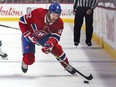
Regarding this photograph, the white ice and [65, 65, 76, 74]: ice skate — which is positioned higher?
[65, 65, 76, 74]: ice skate

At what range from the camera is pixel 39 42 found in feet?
13.2

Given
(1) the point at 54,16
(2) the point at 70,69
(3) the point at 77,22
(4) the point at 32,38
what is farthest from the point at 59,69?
(3) the point at 77,22

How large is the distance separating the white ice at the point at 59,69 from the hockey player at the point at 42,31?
205 millimetres

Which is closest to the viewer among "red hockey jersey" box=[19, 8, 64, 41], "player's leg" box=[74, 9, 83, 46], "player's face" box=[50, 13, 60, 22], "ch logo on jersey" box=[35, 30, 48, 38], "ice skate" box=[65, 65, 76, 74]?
"player's face" box=[50, 13, 60, 22]

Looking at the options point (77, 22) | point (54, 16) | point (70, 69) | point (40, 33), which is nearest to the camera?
point (54, 16)

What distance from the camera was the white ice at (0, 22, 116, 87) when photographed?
3922 millimetres

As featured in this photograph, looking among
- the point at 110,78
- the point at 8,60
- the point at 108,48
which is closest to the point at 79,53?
the point at 108,48

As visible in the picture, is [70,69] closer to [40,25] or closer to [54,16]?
[40,25]

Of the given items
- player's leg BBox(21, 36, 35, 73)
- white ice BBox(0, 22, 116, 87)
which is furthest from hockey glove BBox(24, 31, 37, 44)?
white ice BBox(0, 22, 116, 87)

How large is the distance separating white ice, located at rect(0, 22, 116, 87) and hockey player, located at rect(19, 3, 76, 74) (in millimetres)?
205

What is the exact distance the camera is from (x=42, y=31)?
387 centimetres

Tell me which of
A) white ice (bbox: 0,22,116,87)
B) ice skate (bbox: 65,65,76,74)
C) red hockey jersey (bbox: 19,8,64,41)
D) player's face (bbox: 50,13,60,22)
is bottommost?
white ice (bbox: 0,22,116,87)

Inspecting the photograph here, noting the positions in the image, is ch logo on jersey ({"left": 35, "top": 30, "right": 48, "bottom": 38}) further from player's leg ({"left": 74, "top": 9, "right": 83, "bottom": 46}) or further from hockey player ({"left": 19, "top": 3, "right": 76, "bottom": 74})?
player's leg ({"left": 74, "top": 9, "right": 83, "bottom": 46})

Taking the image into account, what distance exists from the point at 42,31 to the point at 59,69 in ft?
3.22
